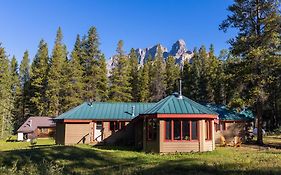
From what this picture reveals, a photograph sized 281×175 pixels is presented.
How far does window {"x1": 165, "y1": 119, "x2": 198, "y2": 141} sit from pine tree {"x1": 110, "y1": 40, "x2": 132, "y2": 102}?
116 ft

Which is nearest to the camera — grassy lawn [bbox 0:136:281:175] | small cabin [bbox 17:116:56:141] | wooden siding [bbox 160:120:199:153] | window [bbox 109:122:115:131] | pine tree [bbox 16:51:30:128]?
grassy lawn [bbox 0:136:281:175]

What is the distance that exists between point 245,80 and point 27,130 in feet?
118

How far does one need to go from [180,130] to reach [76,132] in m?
11.9

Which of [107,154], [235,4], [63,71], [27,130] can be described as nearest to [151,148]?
[107,154]

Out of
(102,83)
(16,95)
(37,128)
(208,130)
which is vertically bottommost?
(37,128)

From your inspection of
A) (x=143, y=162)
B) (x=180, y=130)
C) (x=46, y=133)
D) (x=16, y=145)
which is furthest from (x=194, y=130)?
(x=46, y=133)

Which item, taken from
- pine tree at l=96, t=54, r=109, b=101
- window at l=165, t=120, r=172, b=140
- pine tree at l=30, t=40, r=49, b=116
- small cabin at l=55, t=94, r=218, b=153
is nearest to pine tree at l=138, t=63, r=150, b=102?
pine tree at l=96, t=54, r=109, b=101

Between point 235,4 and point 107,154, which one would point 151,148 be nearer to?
point 107,154

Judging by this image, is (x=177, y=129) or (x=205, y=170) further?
(x=177, y=129)

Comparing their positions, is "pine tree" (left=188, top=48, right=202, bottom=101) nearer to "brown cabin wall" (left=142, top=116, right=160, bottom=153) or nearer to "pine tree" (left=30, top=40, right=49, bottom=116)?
"pine tree" (left=30, top=40, right=49, bottom=116)

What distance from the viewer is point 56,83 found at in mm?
59094

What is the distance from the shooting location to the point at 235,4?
31.3m

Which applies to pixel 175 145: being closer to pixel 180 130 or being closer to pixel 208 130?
pixel 180 130

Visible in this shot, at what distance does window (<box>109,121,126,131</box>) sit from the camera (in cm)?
3225
